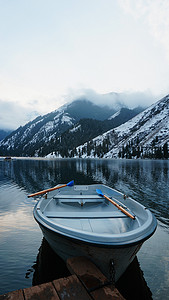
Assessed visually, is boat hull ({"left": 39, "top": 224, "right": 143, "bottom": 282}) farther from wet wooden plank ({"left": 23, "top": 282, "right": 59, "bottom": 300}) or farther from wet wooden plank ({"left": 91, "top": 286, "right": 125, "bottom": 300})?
wet wooden plank ({"left": 23, "top": 282, "right": 59, "bottom": 300})

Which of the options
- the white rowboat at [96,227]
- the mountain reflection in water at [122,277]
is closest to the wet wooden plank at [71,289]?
the white rowboat at [96,227]

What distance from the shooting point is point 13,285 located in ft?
22.9

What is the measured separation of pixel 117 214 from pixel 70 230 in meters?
4.29

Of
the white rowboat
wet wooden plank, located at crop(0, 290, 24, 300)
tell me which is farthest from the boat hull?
wet wooden plank, located at crop(0, 290, 24, 300)

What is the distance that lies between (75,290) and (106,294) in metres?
0.88

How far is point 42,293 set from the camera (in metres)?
4.27

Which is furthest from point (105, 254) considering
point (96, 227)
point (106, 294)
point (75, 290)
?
point (96, 227)

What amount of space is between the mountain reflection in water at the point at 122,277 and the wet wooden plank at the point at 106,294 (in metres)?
2.96

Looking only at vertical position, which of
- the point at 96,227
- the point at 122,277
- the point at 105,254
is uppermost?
the point at 105,254

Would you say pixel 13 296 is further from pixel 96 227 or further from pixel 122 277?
pixel 122 277

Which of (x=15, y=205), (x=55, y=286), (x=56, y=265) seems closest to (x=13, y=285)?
(x=56, y=265)

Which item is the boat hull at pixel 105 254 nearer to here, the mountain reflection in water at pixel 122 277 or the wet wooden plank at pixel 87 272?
the wet wooden plank at pixel 87 272

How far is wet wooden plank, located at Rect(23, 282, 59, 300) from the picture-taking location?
4.13m

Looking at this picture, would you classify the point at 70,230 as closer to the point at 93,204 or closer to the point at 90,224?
the point at 90,224
